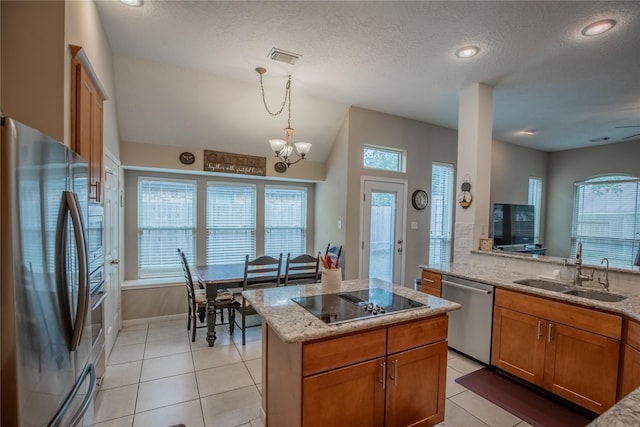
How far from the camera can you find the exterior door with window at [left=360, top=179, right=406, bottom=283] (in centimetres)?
471

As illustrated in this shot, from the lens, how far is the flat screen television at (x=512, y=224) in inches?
233

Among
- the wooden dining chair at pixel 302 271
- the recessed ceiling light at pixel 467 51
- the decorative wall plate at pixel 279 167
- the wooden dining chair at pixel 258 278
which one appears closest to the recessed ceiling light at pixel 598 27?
the recessed ceiling light at pixel 467 51

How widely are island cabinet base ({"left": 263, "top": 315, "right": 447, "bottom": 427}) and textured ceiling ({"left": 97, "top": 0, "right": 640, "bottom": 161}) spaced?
235 centimetres

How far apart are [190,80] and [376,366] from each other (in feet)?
11.6

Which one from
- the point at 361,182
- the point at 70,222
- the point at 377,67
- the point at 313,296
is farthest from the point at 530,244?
the point at 70,222

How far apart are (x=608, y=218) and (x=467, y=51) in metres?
5.92

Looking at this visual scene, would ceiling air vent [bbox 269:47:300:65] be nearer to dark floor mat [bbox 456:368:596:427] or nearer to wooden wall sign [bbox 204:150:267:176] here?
wooden wall sign [bbox 204:150:267:176]

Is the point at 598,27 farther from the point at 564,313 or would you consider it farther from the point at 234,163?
the point at 234,163

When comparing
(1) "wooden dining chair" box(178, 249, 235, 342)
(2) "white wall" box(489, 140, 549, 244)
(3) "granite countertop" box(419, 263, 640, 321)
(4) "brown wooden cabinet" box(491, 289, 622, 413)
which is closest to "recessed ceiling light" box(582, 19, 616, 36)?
(3) "granite countertop" box(419, 263, 640, 321)

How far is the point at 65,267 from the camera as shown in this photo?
1.26 m

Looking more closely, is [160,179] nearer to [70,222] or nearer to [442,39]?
[70,222]

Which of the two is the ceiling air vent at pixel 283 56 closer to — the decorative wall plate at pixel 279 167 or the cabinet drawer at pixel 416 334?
the decorative wall plate at pixel 279 167

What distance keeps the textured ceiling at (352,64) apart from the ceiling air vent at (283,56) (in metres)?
0.08

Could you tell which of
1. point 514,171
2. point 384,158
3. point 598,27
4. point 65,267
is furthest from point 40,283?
point 514,171
